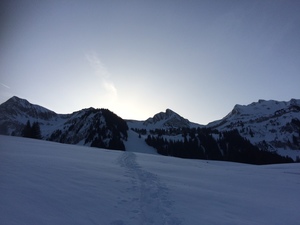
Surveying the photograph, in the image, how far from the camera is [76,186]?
10.5m

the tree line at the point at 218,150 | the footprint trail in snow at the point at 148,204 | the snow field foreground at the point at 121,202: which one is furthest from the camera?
A: the tree line at the point at 218,150

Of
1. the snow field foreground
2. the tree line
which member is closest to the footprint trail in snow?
the snow field foreground

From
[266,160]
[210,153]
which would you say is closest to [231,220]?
[266,160]

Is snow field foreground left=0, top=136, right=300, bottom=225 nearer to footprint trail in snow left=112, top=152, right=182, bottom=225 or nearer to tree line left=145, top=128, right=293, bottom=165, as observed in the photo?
footprint trail in snow left=112, top=152, right=182, bottom=225

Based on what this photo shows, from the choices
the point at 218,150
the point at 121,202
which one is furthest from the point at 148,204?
the point at 218,150

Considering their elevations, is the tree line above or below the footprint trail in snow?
above

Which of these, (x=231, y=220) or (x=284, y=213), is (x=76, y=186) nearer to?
(x=231, y=220)

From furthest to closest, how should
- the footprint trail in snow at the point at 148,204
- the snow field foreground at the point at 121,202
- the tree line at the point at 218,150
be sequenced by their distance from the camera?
1. the tree line at the point at 218,150
2. the footprint trail in snow at the point at 148,204
3. the snow field foreground at the point at 121,202

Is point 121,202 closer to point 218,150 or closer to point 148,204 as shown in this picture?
point 148,204

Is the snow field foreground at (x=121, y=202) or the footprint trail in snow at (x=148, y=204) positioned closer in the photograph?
the snow field foreground at (x=121, y=202)

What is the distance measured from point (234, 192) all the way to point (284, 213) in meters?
3.54

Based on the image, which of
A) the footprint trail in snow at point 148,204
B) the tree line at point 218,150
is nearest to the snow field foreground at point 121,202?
the footprint trail in snow at point 148,204

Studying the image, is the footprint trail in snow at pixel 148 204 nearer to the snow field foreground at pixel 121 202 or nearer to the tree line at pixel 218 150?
the snow field foreground at pixel 121 202

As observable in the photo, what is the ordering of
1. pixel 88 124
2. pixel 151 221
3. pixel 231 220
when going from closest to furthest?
pixel 151 221 < pixel 231 220 < pixel 88 124
